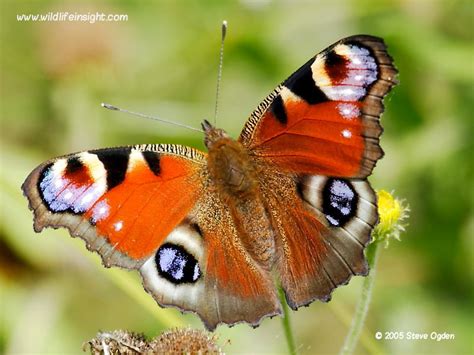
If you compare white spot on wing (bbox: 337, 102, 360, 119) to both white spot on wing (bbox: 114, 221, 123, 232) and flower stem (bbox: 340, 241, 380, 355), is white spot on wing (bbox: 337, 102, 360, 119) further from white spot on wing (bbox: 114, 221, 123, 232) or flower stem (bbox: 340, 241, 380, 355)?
white spot on wing (bbox: 114, 221, 123, 232)

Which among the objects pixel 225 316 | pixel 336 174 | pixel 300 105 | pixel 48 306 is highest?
pixel 300 105

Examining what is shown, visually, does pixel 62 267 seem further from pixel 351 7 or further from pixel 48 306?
pixel 351 7

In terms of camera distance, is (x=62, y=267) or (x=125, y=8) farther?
(x=125, y=8)

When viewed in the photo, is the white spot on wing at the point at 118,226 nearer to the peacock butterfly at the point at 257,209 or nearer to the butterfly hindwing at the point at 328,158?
the peacock butterfly at the point at 257,209

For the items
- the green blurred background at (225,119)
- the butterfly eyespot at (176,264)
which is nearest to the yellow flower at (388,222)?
the butterfly eyespot at (176,264)

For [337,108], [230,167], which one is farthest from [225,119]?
[337,108]

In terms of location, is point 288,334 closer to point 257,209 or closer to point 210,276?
point 210,276

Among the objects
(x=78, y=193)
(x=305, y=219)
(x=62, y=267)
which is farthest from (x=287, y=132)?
(x=62, y=267)
